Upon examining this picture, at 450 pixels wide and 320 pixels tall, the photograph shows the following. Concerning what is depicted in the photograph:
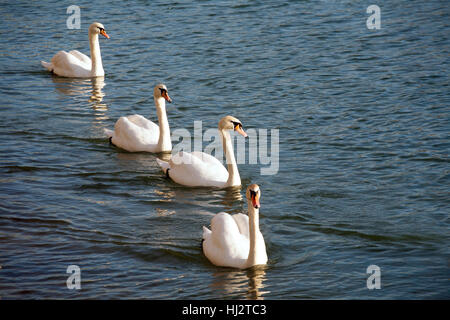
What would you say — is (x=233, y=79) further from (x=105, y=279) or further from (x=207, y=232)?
(x=105, y=279)

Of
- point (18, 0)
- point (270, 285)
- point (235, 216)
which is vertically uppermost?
point (18, 0)

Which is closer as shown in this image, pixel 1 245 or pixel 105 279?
pixel 105 279

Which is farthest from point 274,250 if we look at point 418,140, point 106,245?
point 418,140

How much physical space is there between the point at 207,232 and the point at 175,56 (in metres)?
9.92

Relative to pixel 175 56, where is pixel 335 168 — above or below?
below

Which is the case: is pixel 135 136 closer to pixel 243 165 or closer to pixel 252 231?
pixel 243 165

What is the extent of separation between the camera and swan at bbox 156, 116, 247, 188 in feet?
40.6

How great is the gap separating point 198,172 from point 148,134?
209 centimetres

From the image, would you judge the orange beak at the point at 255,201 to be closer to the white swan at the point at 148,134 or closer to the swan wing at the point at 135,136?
the white swan at the point at 148,134

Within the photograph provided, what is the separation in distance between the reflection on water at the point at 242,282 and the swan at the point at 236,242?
11 cm

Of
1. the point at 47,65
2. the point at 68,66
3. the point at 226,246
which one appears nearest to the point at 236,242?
the point at 226,246

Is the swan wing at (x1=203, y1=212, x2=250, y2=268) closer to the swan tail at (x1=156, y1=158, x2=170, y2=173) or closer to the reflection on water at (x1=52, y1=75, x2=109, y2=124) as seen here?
the swan tail at (x1=156, y1=158, x2=170, y2=173)

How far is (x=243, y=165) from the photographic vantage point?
1358 cm

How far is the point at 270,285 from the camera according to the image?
9070 mm
